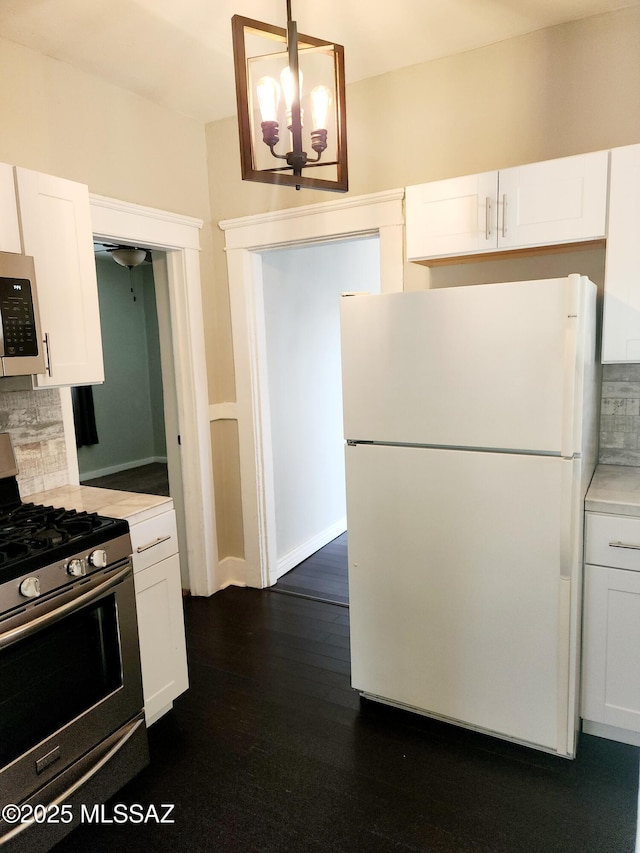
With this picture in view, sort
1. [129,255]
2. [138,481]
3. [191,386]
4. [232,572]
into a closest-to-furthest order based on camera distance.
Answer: [191,386]
[232,572]
[129,255]
[138,481]

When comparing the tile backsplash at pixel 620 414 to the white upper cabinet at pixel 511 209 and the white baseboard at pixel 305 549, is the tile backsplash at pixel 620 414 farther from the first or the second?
the white baseboard at pixel 305 549

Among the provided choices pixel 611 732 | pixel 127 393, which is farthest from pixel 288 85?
pixel 127 393

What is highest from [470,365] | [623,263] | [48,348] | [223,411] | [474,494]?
[623,263]

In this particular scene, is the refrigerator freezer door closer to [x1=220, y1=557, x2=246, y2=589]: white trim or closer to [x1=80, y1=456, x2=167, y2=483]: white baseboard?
[x1=220, y1=557, x2=246, y2=589]: white trim

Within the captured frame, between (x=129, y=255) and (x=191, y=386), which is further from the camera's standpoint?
(x=129, y=255)

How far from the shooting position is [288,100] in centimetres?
144

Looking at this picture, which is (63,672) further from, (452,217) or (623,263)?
(623,263)

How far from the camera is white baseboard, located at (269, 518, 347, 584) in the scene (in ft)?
12.0

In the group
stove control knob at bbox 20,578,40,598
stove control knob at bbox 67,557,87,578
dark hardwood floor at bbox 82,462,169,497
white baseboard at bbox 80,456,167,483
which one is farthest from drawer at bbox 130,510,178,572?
white baseboard at bbox 80,456,167,483

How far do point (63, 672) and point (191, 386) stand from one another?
1.81 m

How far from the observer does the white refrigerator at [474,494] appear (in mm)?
1838

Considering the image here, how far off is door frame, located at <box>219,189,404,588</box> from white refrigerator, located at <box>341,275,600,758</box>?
2.79ft

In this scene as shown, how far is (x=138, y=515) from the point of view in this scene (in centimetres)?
205

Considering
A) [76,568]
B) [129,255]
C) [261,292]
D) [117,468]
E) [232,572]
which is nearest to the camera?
[76,568]
